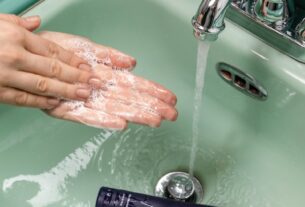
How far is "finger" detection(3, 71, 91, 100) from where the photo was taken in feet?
1.73

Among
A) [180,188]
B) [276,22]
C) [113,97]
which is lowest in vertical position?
[180,188]

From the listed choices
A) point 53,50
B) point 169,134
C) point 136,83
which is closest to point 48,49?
point 53,50

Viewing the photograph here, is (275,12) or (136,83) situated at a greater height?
(275,12)

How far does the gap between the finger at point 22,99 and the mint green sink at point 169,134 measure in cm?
10

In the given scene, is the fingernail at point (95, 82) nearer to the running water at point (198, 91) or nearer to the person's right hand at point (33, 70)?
the person's right hand at point (33, 70)

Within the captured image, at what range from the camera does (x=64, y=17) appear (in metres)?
0.67

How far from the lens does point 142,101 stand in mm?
595

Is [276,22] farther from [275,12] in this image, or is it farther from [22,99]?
[22,99]

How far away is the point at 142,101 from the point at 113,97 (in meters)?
0.04

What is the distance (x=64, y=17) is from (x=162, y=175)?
270mm

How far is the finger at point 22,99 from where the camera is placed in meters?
0.54

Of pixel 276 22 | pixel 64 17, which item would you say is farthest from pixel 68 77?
pixel 276 22

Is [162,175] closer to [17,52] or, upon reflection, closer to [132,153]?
[132,153]

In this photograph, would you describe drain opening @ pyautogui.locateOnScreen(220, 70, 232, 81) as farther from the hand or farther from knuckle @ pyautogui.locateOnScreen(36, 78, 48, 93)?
knuckle @ pyautogui.locateOnScreen(36, 78, 48, 93)
